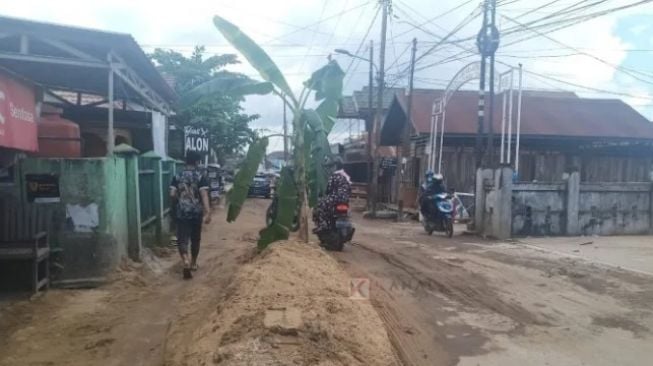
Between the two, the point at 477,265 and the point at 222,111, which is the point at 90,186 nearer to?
the point at 477,265

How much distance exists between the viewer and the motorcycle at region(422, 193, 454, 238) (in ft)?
48.5

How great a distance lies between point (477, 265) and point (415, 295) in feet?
8.92

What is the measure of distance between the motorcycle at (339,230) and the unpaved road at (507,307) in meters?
0.32

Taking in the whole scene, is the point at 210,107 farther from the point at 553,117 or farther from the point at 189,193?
the point at 189,193

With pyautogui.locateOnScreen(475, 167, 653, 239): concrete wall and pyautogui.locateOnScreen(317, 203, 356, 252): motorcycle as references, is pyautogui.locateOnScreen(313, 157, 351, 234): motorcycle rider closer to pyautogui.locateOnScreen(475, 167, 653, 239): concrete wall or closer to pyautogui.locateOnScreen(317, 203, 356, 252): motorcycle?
pyautogui.locateOnScreen(317, 203, 356, 252): motorcycle

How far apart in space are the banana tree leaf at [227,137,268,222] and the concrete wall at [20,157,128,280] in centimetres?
168

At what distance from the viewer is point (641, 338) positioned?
568 centimetres

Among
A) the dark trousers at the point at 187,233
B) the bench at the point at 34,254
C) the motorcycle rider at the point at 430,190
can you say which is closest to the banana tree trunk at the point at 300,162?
the dark trousers at the point at 187,233

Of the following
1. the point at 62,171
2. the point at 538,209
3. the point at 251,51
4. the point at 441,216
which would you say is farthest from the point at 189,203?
the point at 538,209

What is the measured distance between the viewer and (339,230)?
36.3 ft

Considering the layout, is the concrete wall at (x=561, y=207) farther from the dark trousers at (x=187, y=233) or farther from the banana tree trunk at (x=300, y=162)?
the dark trousers at (x=187, y=233)

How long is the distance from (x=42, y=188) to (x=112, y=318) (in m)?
2.15

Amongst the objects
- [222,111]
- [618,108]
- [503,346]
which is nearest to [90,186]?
[503,346]

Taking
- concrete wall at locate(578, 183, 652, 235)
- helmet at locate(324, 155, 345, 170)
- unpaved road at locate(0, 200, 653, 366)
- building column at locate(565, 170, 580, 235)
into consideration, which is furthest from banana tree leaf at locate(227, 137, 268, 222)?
concrete wall at locate(578, 183, 652, 235)
